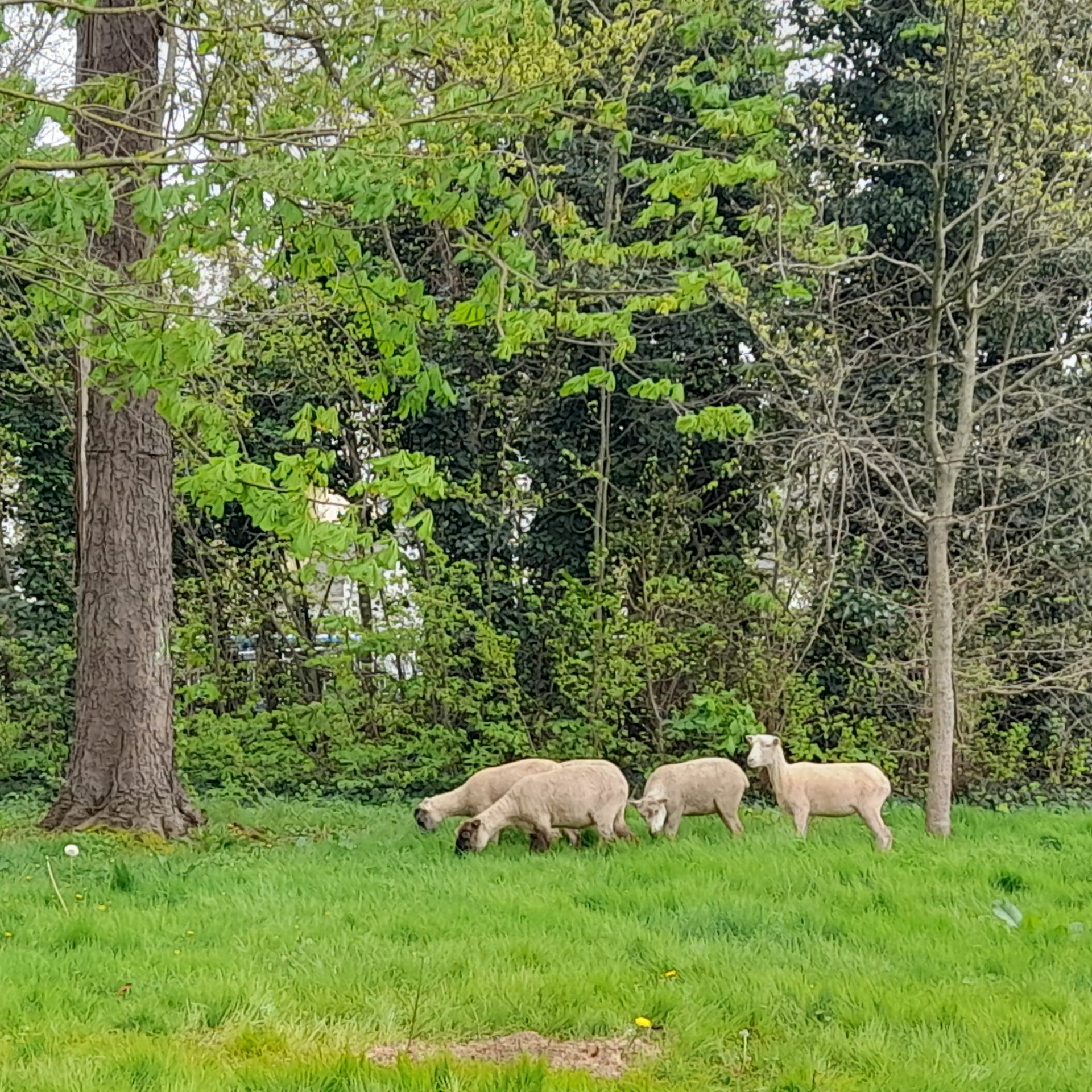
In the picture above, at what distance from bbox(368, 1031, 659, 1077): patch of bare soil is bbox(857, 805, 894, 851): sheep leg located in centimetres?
424

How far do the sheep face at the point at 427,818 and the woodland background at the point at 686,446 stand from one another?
2.14 metres

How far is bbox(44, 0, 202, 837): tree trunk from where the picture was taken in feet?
28.1

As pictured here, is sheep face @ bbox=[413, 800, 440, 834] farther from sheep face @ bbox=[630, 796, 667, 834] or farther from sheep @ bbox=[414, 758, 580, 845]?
sheep face @ bbox=[630, 796, 667, 834]

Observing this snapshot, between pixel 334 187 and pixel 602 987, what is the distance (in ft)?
12.4

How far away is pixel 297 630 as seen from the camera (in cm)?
1333

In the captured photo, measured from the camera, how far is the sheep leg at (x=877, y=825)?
820 centimetres

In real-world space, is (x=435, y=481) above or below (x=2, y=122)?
below

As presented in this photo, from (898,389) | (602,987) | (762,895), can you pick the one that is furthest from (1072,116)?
(602,987)

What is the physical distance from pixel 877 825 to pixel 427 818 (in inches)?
139

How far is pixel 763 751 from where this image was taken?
28.2ft

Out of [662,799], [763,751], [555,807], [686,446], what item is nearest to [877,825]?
[763,751]

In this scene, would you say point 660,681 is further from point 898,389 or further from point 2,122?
point 2,122

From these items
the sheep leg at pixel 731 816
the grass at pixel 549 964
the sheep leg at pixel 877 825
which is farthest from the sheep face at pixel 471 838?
the sheep leg at pixel 877 825

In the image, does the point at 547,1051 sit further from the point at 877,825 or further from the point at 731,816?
the point at 731,816
